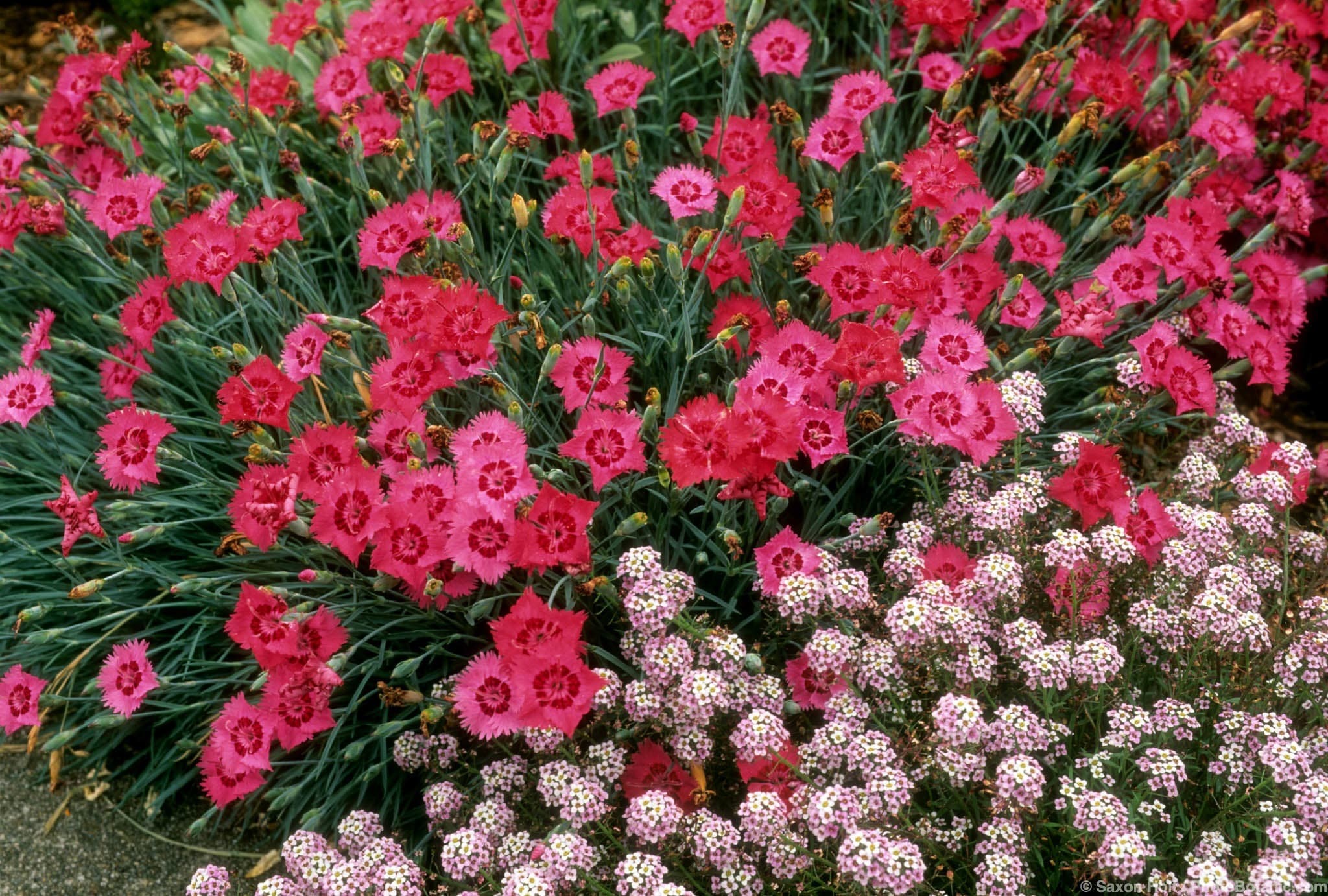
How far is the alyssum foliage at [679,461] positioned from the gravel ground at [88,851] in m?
0.13

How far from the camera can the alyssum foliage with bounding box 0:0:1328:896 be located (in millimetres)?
2258

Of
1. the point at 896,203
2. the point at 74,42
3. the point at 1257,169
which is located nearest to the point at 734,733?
the point at 896,203

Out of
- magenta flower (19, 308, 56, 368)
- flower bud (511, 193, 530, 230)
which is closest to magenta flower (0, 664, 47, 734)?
magenta flower (19, 308, 56, 368)

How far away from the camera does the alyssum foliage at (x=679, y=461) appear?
7.41 ft

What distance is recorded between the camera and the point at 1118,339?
11.0 feet

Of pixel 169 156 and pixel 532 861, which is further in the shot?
pixel 169 156

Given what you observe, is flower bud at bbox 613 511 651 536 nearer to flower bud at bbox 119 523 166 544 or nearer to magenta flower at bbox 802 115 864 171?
flower bud at bbox 119 523 166 544

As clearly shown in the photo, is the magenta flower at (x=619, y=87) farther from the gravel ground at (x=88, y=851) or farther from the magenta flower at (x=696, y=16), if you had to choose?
the gravel ground at (x=88, y=851)

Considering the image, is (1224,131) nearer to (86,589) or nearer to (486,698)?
(486,698)

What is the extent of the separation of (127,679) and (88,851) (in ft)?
2.29

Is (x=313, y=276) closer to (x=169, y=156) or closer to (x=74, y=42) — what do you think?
(x=169, y=156)

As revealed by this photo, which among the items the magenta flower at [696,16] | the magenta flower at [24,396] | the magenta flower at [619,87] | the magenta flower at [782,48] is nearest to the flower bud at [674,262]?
the magenta flower at [619,87]

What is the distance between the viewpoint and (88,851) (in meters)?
2.92

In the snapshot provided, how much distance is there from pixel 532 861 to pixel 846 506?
1.28 metres
